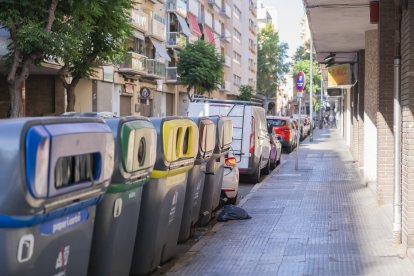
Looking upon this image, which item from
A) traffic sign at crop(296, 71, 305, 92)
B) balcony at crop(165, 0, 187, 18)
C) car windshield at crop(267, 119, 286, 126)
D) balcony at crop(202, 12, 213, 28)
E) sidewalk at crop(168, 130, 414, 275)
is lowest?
sidewalk at crop(168, 130, 414, 275)

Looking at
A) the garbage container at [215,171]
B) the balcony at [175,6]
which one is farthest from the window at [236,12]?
the garbage container at [215,171]

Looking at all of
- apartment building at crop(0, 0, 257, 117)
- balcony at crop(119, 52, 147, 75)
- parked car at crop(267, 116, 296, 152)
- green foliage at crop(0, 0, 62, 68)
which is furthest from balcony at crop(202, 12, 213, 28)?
green foliage at crop(0, 0, 62, 68)

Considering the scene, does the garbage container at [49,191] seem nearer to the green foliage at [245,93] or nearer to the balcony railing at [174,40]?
the balcony railing at [174,40]

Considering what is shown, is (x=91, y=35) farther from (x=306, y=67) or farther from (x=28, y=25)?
(x=306, y=67)

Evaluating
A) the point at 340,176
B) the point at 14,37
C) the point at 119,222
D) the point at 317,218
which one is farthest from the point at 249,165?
the point at 119,222

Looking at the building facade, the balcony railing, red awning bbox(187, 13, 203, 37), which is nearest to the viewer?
the building facade

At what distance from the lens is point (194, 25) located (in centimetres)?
5834

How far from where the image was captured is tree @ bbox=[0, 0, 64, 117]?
19.3 m

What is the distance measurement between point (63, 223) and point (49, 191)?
0.43 meters

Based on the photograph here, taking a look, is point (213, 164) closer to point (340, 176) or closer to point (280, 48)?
point (340, 176)

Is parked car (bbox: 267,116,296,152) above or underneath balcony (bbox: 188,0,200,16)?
underneath

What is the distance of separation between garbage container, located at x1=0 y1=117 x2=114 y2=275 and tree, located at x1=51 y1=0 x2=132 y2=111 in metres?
15.3

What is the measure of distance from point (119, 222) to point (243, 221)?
17.3 feet

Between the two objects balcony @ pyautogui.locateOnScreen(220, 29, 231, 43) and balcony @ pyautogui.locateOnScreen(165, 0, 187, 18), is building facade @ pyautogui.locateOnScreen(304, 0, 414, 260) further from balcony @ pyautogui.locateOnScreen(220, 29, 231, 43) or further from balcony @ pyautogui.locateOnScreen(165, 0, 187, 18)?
balcony @ pyautogui.locateOnScreen(220, 29, 231, 43)
